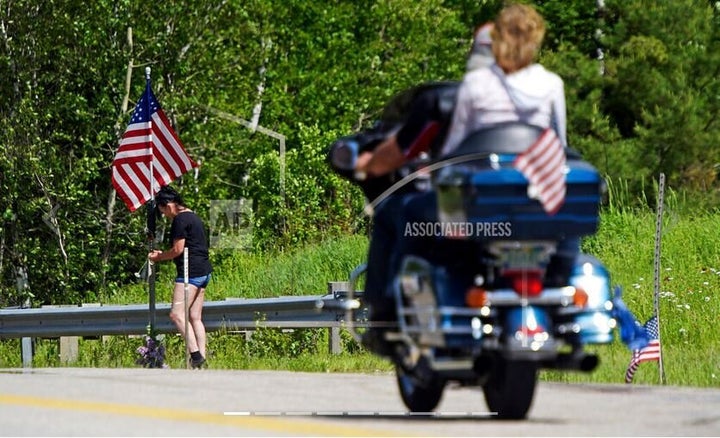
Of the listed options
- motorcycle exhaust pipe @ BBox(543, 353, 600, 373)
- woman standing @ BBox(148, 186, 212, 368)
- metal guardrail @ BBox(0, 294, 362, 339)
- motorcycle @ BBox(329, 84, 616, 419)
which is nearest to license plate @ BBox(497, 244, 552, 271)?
motorcycle @ BBox(329, 84, 616, 419)

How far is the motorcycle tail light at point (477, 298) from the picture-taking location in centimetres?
287

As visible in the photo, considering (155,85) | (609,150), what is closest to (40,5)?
(155,85)

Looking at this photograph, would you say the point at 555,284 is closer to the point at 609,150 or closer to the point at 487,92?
the point at 487,92

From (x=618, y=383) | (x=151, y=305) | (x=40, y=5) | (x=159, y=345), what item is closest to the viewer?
(x=618, y=383)

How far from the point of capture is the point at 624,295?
786 cm

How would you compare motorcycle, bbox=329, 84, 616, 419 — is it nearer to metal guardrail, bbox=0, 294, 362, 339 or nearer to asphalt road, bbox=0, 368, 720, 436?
asphalt road, bbox=0, 368, 720, 436

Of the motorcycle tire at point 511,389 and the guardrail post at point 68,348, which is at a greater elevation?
the motorcycle tire at point 511,389

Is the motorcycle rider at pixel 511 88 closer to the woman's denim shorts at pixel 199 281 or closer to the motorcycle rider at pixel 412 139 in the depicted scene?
the motorcycle rider at pixel 412 139

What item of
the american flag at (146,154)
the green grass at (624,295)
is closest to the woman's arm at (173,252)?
the american flag at (146,154)

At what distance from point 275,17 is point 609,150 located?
57.1 feet

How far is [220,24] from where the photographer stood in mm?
29469

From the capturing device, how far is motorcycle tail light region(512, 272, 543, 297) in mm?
2842

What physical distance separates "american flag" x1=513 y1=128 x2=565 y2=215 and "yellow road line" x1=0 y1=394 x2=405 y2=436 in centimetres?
125

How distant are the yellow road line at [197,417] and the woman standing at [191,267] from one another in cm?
346
